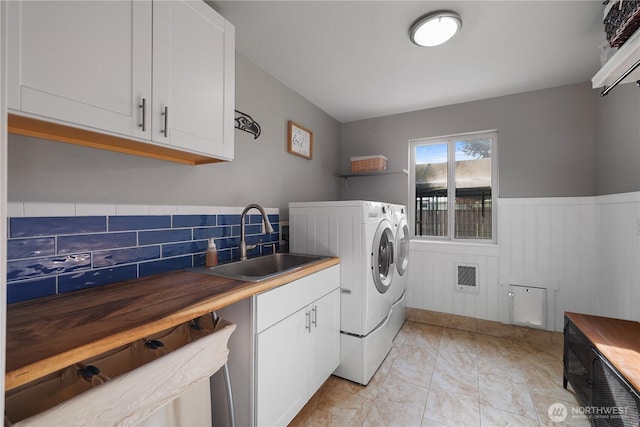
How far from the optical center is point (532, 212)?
102 inches

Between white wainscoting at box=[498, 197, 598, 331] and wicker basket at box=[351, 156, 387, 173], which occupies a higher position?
wicker basket at box=[351, 156, 387, 173]

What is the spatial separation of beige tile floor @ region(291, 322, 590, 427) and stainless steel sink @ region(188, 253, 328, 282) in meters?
0.91

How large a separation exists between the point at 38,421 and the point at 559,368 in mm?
3060

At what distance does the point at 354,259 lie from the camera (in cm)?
193

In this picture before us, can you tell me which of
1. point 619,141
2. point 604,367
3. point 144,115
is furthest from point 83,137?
point 619,141

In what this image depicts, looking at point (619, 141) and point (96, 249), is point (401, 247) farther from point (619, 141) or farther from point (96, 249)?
point (96, 249)

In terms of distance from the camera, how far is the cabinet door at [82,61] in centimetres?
80

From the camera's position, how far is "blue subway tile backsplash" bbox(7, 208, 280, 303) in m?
1.01

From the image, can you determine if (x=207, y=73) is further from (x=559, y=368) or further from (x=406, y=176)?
(x=559, y=368)

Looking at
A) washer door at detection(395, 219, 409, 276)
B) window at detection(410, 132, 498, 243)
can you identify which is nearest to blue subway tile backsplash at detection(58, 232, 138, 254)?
washer door at detection(395, 219, 409, 276)

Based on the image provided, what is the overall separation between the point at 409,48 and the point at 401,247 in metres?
1.67

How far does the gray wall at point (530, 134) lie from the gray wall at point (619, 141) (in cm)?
10

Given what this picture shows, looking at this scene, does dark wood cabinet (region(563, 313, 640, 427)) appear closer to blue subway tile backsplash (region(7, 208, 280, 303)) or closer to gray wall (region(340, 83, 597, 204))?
gray wall (region(340, 83, 597, 204))

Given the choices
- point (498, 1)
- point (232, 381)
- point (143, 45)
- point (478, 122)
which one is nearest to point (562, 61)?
point (478, 122)
